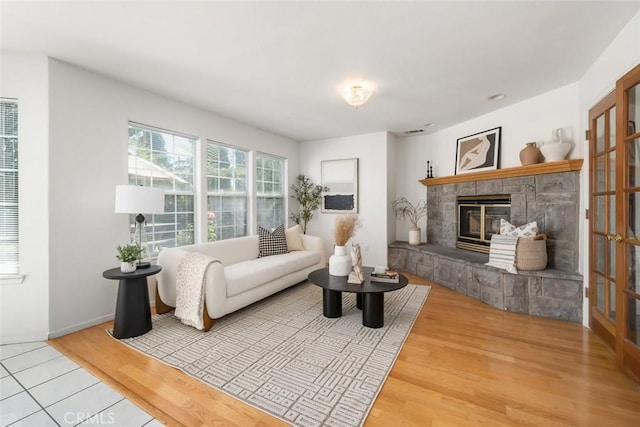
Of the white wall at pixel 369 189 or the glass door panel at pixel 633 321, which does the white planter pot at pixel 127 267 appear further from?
the glass door panel at pixel 633 321

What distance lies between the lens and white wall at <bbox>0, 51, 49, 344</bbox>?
2.39 meters

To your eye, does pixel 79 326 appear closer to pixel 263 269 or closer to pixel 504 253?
pixel 263 269

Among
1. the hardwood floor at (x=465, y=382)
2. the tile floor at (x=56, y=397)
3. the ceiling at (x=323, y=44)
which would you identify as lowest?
the tile floor at (x=56, y=397)

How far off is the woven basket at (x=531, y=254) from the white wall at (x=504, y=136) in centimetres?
106

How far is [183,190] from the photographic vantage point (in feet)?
11.9

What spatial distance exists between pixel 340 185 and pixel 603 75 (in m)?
3.64

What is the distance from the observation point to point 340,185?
5.28 meters

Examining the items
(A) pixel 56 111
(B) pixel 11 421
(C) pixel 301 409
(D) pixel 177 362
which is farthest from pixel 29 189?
(C) pixel 301 409

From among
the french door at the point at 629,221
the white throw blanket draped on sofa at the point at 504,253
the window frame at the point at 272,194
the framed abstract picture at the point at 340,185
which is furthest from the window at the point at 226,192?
the french door at the point at 629,221

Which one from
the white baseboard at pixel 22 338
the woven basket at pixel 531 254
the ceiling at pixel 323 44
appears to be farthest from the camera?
the woven basket at pixel 531 254

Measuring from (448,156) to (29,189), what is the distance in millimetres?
5287

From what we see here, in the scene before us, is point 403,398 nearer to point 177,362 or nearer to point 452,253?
point 177,362

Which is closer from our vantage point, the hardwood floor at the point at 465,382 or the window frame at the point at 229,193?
A: the hardwood floor at the point at 465,382

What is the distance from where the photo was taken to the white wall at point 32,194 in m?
2.39
